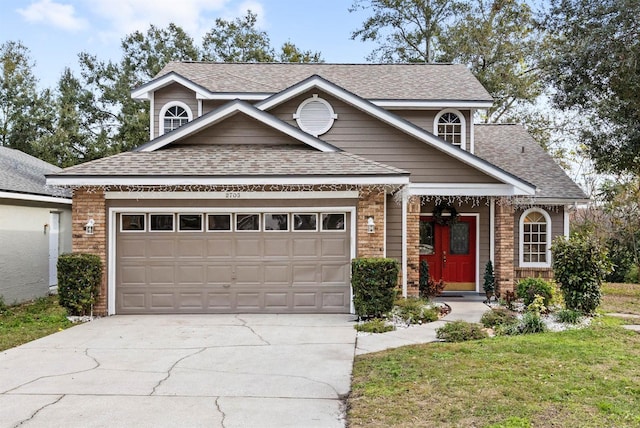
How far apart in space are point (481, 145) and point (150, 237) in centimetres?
1036

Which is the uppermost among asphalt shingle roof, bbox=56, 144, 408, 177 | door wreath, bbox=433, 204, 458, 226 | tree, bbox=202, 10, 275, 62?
tree, bbox=202, 10, 275, 62

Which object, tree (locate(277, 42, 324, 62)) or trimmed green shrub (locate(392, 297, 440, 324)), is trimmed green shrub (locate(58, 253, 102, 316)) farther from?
tree (locate(277, 42, 324, 62))

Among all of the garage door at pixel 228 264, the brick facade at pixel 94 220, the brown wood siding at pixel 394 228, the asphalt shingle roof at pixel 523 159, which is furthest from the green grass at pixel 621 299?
the brick facade at pixel 94 220

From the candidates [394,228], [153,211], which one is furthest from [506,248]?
[153,211]

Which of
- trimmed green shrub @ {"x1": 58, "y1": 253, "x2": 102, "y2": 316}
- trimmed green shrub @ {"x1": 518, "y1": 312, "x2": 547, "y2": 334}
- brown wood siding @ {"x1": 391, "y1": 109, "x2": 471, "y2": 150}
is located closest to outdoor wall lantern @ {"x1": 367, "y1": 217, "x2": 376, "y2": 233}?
trimmed green shrub @ {"x1": 518, "y1": 312, "x2": 547, "y2": 334}

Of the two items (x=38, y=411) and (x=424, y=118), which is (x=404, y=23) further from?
(x=38, y=411)

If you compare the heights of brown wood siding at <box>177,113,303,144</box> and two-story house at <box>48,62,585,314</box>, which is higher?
brown wood siding at <box>177,113,303,144</box>

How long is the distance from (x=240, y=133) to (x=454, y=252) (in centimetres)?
659

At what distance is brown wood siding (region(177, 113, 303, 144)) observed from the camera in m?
13.0

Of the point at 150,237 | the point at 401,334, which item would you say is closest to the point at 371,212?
the point at 401,334

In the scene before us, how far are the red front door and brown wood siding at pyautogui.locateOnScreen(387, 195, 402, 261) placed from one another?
1917mm

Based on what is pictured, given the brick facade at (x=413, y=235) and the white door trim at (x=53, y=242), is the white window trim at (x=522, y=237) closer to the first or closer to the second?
the brick facade at (x=413, y=235)

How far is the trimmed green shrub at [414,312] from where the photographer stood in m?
10.9

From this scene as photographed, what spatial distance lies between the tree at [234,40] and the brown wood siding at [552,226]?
21571 mm
